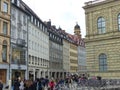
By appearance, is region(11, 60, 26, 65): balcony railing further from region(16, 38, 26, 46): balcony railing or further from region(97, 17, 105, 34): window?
region(97, 17, 105, 34): window

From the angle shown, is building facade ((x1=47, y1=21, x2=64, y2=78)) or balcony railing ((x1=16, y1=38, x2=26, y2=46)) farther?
building facade ((x1=47, y1=21, x2=64, y2=78))

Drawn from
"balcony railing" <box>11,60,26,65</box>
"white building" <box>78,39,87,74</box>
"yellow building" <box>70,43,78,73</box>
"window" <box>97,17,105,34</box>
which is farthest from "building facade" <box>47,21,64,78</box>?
"window" <box>97,17,105,34</box>

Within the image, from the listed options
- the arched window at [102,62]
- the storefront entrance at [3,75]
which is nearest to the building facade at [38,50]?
the storefront entrance at [3,75]

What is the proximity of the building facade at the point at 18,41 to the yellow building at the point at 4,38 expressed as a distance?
1.84 metres

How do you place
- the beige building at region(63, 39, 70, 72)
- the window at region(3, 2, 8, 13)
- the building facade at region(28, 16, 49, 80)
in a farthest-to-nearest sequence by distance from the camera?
the beige building at region(63, 39, 70, 72)
the building facade at region(28, 16, 49, 80)
the window at region(3, 2, 8, 13)

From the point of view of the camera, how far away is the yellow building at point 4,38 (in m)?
48.2

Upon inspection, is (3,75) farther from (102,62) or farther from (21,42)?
(102,62)

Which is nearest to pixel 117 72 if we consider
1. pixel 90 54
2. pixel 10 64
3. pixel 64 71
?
pixel 90 54

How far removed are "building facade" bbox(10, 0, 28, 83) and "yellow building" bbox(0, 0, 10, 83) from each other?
72.3 inches

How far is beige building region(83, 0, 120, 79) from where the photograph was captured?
4797cm

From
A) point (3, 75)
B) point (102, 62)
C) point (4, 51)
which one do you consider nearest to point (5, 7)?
point (4, 51)

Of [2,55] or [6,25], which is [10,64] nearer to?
[2,55]

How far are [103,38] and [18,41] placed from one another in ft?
53.5

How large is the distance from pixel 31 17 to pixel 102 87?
3622 centimetres
